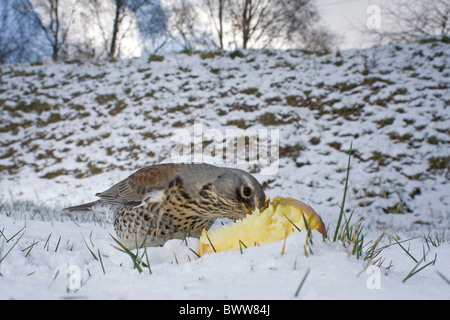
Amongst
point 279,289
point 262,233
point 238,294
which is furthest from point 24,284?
point 262,233

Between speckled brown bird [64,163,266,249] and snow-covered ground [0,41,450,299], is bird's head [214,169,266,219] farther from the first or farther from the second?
snow-covered ground [0,41,450,299]

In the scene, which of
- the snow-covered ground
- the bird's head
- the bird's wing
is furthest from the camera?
the bird's wing

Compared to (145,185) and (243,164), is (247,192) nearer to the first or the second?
(145,185)

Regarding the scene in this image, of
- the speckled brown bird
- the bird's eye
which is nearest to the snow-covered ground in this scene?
the speckled brown bird

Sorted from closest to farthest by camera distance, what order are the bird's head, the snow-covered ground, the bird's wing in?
the snow-covered ground
the bird's head
the bird's wing

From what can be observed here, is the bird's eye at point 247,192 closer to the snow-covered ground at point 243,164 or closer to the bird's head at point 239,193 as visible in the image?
the bird's head at point 239,193

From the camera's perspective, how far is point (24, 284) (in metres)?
1.19

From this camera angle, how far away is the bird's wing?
96.0 inches

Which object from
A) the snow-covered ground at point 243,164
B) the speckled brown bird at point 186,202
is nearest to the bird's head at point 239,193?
the speckled brown bird at point 186,202

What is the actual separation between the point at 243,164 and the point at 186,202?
5830mm

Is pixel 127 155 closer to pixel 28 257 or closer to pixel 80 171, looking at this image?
pixel 80 171

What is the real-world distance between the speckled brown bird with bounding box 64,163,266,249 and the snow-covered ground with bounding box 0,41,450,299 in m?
0.27

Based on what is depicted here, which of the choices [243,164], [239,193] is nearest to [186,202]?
[239,193]

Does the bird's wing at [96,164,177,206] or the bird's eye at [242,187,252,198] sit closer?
the bird's eye at [242,187,252,198]
